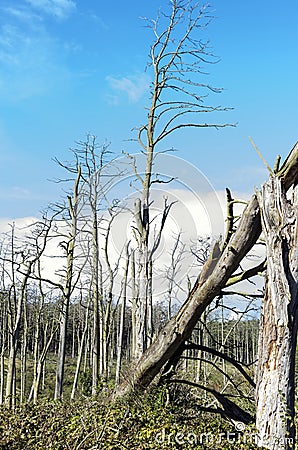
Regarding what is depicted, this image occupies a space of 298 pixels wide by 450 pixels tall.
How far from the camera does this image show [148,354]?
639 cm

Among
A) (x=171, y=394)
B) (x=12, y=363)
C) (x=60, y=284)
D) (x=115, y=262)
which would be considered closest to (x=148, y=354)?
(x=171, y=394)

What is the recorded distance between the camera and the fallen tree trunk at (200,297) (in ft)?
18.4

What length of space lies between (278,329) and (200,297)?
117 centimetres

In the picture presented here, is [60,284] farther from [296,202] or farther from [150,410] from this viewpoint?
[296,202]

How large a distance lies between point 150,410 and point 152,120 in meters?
5.15

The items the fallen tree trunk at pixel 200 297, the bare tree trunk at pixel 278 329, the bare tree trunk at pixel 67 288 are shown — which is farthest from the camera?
the bare tree trunk at pixel 67 288

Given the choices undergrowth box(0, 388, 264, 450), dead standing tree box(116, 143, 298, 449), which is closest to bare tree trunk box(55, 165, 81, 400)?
undergrowth box(0, 388, 264, 450)

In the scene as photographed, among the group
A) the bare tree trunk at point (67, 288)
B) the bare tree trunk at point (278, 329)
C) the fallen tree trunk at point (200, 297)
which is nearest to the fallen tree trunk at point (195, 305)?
the fallen tree trunk at point (200, 297)

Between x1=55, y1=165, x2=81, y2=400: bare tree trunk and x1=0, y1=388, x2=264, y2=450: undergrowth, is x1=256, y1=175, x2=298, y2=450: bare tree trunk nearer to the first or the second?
x1=0, y1=388, x2=264, y2=450: undergrowth

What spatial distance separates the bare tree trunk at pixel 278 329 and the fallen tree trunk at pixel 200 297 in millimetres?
318

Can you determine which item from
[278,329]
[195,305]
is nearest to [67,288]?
[195,305]

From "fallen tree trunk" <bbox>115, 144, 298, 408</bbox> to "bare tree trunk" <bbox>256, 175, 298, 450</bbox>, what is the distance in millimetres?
318

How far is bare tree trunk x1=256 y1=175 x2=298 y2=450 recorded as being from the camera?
16.6ft

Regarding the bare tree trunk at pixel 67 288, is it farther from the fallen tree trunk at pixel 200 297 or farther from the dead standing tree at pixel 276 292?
the dead standing tree at pixel 276 292
